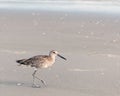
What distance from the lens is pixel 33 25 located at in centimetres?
1956

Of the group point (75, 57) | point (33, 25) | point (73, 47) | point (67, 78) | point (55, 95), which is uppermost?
point (33, 25)

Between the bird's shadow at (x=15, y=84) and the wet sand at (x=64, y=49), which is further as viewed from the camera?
the bird's shadow at (x=15, y=84)

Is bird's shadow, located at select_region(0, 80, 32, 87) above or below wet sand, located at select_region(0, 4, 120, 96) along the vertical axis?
below

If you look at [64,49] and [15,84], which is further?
[64,49]

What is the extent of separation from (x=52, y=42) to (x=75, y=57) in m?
2.51

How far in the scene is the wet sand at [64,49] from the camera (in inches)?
381

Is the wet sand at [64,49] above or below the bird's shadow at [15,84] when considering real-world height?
above

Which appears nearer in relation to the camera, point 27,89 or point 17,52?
point 27,89

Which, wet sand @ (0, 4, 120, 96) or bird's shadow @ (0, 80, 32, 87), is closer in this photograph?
wet sand @ (0, 4, 120, 96)

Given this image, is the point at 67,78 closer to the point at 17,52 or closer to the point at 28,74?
the point at 28,74

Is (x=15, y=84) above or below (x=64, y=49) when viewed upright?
below

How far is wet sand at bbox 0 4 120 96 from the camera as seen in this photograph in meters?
9.67

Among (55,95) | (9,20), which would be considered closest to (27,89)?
(55,95)

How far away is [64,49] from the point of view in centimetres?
1407
